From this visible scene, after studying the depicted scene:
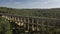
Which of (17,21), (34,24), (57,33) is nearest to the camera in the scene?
(57,33)

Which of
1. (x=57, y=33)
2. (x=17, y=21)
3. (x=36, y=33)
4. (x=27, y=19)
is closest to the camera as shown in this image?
(x=57, y=33)

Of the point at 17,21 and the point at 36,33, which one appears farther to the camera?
the point at 17,21

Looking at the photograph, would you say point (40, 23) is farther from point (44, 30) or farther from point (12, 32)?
point (12, 32)

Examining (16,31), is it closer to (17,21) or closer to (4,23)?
(4,23)

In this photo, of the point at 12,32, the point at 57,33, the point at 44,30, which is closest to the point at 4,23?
the point at 12,32

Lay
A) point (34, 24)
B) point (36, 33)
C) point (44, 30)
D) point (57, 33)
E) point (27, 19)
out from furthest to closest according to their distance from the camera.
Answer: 1. point (27, 19)
2. point (34, 24)
3. point (36, 33)
4. point (44, 30)
5. point (57, 33)

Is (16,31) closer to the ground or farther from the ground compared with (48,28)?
closer to the ground

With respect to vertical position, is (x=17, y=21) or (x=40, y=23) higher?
(x=40, y=23)

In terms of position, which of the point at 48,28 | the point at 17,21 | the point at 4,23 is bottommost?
the point at 17,21

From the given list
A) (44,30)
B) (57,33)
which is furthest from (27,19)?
(57,33)
